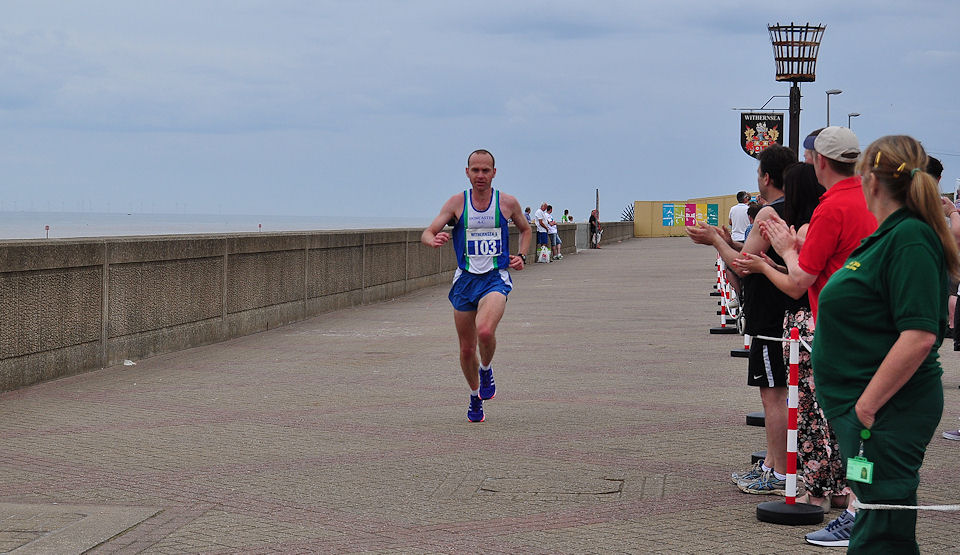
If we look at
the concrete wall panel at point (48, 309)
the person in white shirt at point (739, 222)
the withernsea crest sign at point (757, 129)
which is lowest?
the concrete wall panel at point (48, 309)

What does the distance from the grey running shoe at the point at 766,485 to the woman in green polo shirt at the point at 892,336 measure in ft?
8.52

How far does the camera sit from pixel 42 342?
10.6 metres

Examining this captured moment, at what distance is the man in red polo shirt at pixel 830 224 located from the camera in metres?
5.08

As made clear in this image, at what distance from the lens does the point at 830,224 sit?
16.9 ft

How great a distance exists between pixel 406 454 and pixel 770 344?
2394mm

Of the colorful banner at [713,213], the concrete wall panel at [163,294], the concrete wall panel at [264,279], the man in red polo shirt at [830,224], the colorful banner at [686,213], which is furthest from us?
the colorful banner at [686,213]

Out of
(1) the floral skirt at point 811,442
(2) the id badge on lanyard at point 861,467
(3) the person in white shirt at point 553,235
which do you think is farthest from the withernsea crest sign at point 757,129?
(2) the id badge on lanyard at point 861,467

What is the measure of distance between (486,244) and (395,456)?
6.87 feet

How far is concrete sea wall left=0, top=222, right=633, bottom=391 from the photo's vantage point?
34.0 feet

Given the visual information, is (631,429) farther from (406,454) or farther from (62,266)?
(62,266)

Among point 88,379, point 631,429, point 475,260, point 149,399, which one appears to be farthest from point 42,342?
point 631,429

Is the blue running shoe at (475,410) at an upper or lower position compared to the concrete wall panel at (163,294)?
lower

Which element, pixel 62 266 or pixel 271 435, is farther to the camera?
→ pixel 62 266

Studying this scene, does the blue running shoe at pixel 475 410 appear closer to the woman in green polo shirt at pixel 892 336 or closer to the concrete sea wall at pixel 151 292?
the concrete sea wall at pixel 151 292
